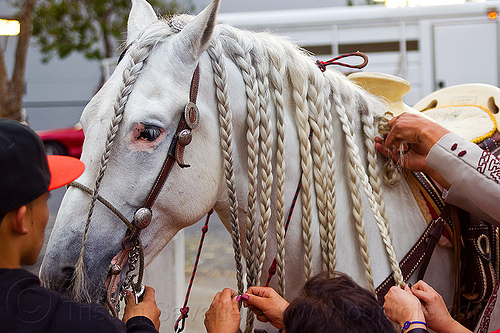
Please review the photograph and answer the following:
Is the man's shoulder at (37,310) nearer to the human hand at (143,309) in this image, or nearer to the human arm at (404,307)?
the human hand at (143,309)

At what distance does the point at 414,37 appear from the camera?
7.51 metres

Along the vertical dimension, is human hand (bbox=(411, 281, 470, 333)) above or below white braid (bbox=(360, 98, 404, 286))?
below

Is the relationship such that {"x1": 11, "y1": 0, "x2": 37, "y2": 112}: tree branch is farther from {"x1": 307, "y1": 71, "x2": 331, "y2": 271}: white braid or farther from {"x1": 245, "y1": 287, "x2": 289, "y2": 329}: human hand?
{"x1": 245, "y1": 287, "x2": 289, "y2": 329}: human hand

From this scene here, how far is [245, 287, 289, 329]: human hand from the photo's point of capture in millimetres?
1423

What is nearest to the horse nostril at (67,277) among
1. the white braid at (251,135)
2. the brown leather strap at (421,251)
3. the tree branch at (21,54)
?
the white braid at (251,135)

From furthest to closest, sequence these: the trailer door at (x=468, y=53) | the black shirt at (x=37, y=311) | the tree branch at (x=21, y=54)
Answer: the tree branch at (x=21, y=54), the trailer door at (x=468, y=53), the black shirt at (x=37, y=311)

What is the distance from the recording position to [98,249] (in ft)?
4.45

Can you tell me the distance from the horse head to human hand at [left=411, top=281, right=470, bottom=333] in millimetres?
672

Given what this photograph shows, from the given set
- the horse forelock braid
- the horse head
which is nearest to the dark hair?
the horse head

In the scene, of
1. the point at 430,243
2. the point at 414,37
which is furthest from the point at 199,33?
the point at 414,37

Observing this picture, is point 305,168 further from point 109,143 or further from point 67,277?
point 67,277

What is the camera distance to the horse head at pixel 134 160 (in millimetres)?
1349

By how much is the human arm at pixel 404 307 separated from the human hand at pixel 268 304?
0.29m

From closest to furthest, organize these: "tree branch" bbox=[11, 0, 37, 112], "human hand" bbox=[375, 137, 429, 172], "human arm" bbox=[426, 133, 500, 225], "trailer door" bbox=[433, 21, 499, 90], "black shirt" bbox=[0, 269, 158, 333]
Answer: "black shirt" bbox=[0, 269, 158, 333] → "human arm" bbox=[426, 133, 500, 225] → "human hand" bbox=[375, 137, 429, 172] → "trailer door" bbox=[433, 21, 499, 90] → "tree branch" bbox=[11, 0, 37, 112]
